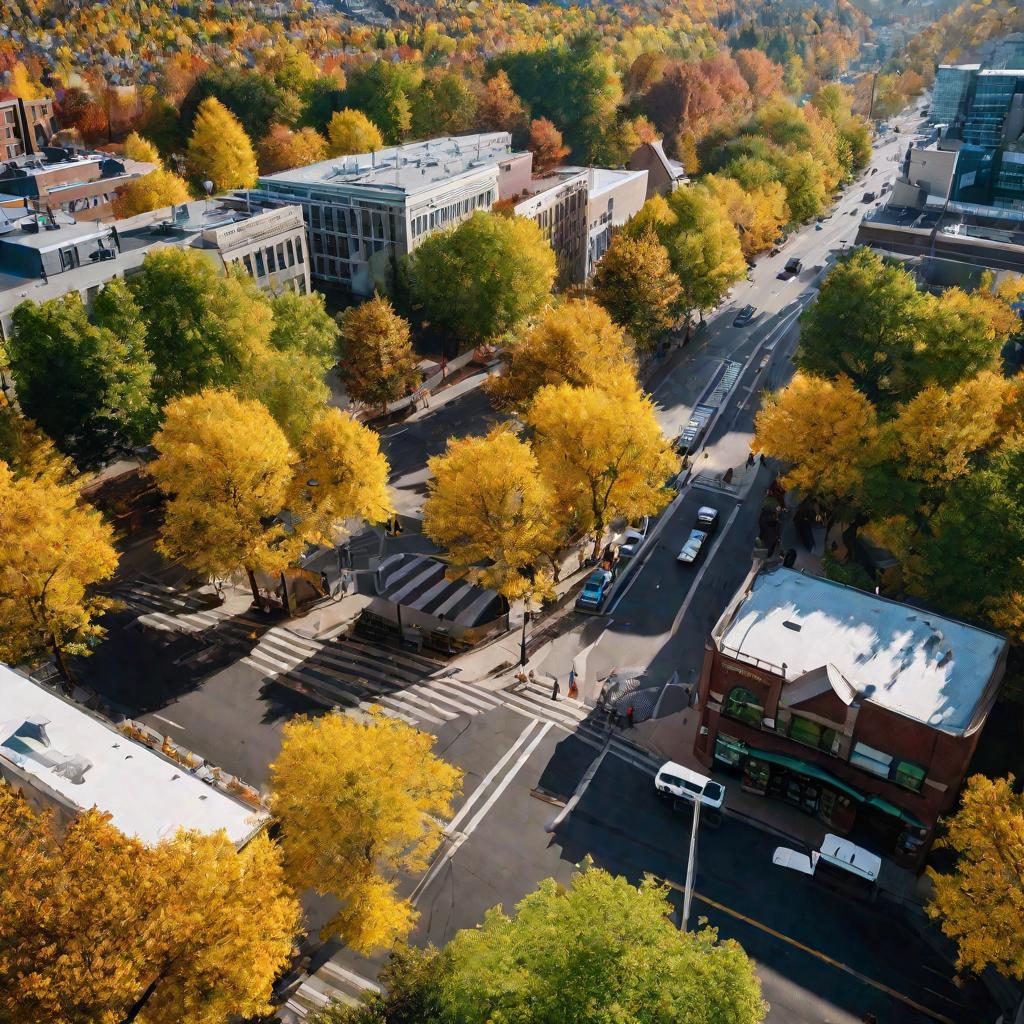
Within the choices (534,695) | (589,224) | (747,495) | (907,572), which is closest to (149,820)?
(534,695)

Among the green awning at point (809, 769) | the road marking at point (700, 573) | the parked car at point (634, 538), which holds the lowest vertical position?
the road marking at point (700, 573)

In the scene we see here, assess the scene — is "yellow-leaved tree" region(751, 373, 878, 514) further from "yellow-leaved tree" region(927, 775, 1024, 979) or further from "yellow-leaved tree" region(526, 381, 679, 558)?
"yellow-leaved tree" region(927, 775, 1024, 979)

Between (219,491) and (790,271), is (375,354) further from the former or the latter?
(790,271)

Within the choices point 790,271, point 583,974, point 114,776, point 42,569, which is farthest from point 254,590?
point 790,271

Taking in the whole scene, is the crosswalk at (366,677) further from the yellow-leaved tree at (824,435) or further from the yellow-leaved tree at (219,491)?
the yellow-leaved tree at (824,435)

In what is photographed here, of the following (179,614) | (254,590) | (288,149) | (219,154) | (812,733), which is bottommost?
(179,614)

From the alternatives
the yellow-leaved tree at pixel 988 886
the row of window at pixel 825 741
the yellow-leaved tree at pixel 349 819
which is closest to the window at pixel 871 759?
the row of window at pixel 825 741
